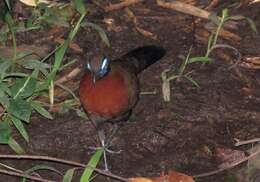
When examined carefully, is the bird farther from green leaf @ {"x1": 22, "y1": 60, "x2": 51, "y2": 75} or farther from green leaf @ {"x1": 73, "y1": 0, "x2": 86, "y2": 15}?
green leaf @ {"x1": 73, "y1": 0, "x2": 86, "y2": 15}

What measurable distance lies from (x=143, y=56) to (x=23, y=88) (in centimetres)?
118

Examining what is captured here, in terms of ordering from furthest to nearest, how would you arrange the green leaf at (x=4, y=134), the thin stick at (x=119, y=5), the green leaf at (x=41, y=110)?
1. the thin stick at (x=119, y=5)
2. the green leaf at (x=41, y=110)
3. the green leaf at (x=4, y=134)

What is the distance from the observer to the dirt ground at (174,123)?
4836 mm

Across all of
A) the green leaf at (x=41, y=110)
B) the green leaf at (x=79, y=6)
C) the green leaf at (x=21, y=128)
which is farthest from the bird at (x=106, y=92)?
the green leaf at (x=79, y=6)

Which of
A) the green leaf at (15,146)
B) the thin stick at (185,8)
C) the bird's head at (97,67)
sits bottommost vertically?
the green leaf at (15,146)

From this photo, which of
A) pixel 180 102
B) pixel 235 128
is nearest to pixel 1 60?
pixel 180 102

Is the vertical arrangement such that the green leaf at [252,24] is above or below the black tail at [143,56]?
above

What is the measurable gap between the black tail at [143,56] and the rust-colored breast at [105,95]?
597mm

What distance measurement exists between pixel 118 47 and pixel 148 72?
430 mm

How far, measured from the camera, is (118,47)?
6219 millimetres

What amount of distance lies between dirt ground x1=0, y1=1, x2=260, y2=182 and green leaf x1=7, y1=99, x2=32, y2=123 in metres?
0.33

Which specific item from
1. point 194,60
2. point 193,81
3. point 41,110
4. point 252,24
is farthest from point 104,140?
point 252,24

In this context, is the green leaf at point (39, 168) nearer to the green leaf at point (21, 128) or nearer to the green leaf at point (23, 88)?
the green leaf at point (21, 128)

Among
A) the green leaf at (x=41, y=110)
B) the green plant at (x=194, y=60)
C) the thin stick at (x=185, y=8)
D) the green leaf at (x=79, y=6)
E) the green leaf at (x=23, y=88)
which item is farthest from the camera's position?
the thin stick at (x=185, y=8)
